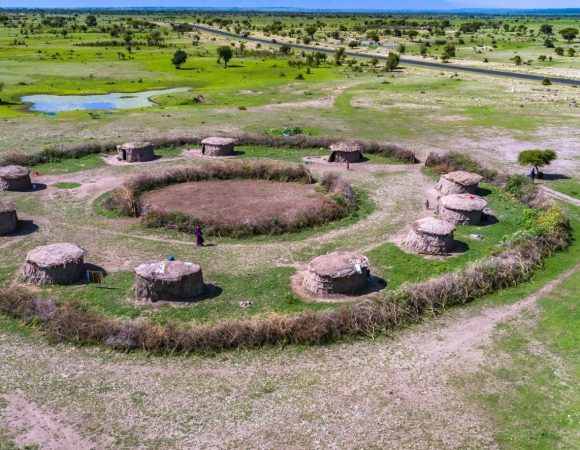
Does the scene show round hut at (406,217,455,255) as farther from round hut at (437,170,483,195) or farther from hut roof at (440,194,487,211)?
round hut at (437,170,483,195)

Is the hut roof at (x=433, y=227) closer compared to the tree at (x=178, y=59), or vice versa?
the hut roof at (x=433, y=227)

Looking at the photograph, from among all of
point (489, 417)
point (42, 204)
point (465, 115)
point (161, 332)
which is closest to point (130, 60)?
point (465, 115)

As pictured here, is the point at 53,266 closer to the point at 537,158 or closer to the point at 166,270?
the point at 166,270

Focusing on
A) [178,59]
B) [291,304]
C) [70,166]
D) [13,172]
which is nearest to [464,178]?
[291,304]

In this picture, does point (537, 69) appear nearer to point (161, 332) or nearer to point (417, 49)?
point (417, 49)

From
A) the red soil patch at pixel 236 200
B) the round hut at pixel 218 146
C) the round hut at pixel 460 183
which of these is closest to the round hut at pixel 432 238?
the red soil patch at pixel 236 200

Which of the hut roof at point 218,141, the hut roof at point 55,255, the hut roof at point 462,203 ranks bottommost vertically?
the hut roof at point 55,255

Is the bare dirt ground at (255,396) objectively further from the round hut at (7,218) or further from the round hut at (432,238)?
the round hut at (7,218)

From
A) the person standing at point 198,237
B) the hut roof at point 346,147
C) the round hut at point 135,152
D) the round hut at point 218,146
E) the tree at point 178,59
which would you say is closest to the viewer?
the person standing at point 198,237

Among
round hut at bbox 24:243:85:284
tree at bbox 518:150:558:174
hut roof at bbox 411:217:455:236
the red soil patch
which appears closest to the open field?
the red soil patch
